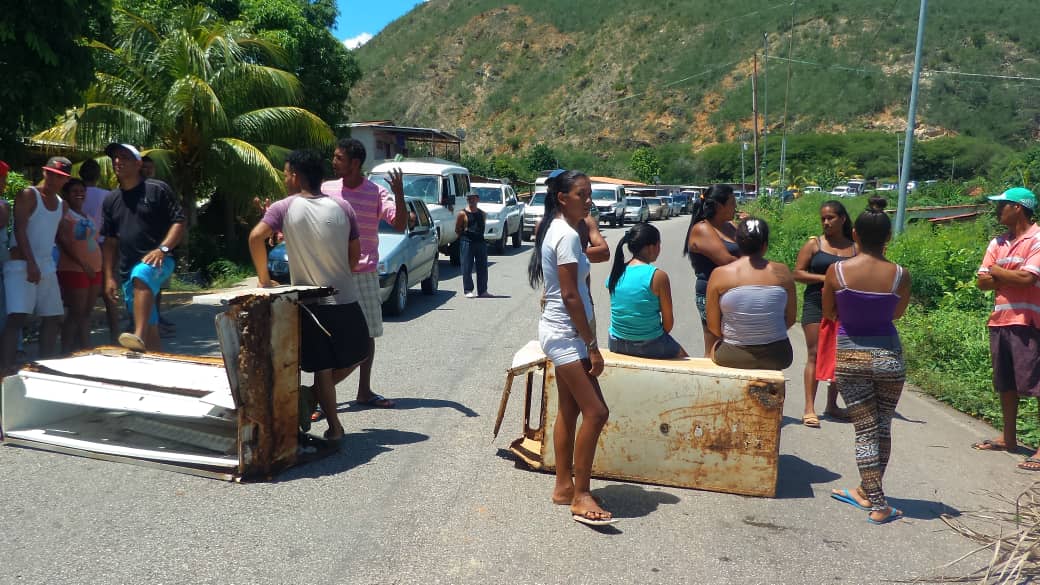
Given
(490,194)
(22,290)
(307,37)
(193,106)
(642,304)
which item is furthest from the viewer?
(307,37)

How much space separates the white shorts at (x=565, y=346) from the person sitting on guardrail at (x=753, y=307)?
1460 millimetres

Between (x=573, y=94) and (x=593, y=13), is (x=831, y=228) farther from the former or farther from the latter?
(x=593, y=13)

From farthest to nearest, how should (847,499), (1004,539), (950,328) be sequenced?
(950,328), (847,499), (1004,539)

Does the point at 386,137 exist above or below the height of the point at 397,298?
above

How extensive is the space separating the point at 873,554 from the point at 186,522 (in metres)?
3.44

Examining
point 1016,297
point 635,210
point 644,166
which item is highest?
point 644,166

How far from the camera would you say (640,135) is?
89.9 m

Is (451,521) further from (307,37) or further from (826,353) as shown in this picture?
(307,37)

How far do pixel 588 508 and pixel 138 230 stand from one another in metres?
4.09

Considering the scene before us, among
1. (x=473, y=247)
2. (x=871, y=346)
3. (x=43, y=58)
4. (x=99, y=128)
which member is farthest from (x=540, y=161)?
(x=871, y=346)

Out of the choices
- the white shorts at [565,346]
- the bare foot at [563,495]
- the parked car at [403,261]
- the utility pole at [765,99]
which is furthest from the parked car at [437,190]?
the utility pole at [765,99]

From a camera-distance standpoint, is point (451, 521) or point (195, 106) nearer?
point (451, 521)

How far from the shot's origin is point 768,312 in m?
5.39

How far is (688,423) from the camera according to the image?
496cm
